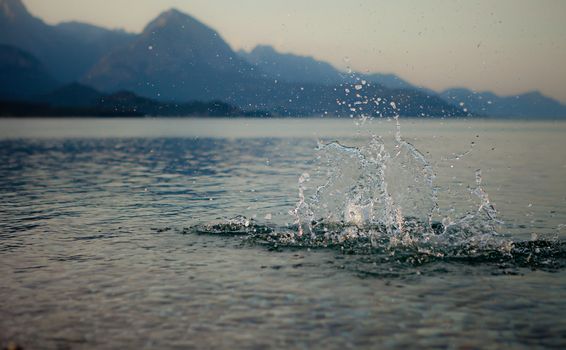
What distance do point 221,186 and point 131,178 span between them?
33.4ft

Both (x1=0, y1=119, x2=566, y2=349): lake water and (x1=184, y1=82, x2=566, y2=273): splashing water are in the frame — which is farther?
(x1=184, y1=82, x2=566, y2=273): splashing water

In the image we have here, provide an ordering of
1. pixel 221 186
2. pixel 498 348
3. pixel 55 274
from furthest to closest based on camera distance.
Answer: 1. pixel 221 186
2. pixel 55 274
3. pixel 498 348

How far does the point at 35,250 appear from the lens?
20250 millimetres

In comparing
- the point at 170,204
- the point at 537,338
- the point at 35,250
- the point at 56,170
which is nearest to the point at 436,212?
the point at 170,204

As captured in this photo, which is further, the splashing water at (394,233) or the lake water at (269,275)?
the splashing water at (394,233)

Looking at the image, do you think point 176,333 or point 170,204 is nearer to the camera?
point 176,333

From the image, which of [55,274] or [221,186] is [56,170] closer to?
[221,186]

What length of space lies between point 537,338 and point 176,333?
311 inches

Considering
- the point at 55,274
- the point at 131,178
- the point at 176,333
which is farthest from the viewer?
the point at 131,178

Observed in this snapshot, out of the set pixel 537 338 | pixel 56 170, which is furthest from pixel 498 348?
pixel 56 170

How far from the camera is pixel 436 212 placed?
29.6m

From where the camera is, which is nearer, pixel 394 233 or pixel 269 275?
pixel 269 275

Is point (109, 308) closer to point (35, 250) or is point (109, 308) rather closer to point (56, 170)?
point (35, 250)

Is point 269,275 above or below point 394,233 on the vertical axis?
below
